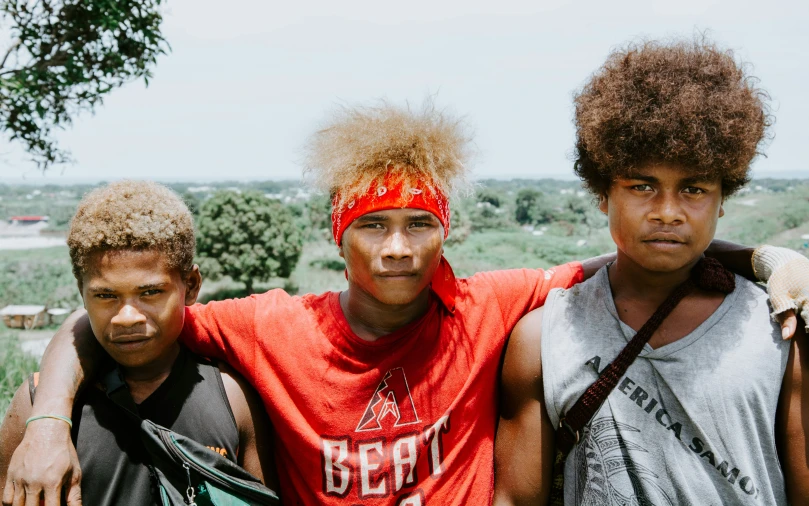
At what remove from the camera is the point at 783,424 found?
185cm

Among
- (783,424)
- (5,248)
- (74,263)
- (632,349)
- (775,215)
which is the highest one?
(74,263)

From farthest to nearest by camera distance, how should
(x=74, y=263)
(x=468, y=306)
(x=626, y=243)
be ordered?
1. (x=468, y=306)
2. (x=74, y=263)
3. (x=626, y=243)

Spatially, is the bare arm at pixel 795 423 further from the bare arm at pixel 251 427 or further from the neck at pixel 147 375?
the neck at pixel 147 375

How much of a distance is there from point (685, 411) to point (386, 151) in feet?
4.51

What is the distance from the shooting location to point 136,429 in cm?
210

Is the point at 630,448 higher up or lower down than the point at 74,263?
lower down

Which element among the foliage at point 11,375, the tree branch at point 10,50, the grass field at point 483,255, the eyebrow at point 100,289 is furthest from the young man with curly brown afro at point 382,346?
the grass field at point 483,255

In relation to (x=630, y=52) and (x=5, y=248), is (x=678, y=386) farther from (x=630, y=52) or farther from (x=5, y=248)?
(x=5, y=248)

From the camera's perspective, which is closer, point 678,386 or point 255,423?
point 678,386

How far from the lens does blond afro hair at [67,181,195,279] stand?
2.08 meters

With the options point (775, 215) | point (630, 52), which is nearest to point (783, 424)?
point (630, 52)

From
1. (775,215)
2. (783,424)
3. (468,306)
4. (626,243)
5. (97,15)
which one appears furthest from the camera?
(775,215)

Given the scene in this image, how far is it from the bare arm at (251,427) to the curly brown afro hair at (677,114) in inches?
61.8

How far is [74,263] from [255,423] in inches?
35.0
